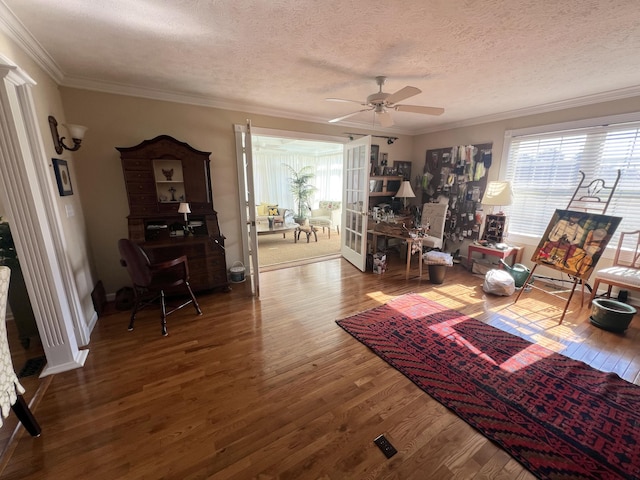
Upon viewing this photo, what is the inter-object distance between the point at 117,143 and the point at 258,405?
10.1 feet

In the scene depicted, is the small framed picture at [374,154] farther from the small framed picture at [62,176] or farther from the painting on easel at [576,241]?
the small framed picture at [62,176]

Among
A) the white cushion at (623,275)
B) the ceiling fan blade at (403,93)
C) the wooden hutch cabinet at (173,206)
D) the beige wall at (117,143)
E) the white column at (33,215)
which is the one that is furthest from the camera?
the wooden hutch cabinet at (173,206)

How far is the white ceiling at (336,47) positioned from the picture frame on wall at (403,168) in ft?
6.63

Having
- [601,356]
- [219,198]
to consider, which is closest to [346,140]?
[219,198]

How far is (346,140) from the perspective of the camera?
4.32 m

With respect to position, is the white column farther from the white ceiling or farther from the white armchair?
the white armchair

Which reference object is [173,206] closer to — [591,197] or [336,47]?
[336,47]

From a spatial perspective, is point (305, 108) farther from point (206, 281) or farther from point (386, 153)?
point (206, 281)

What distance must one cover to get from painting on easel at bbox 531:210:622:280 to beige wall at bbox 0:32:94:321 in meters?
4.75

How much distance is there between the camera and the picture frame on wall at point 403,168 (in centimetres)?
508

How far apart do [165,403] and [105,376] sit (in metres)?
0.62

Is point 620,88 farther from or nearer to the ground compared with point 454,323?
farther from the ground

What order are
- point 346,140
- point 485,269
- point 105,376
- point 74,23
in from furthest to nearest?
1. point 346,140
2. point 485,269
3. point 105,376
4. point 74,23

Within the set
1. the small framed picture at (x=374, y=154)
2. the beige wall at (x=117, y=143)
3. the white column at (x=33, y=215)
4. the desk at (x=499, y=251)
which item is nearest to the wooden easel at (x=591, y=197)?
the desk at (x=499, y=251)
